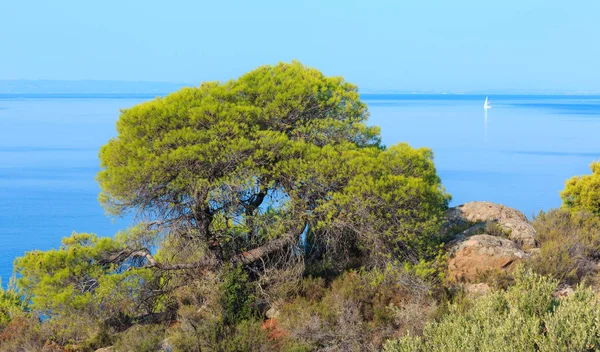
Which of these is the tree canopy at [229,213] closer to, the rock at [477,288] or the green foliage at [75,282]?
the green foliage at [75,282]

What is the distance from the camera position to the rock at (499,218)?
1301 centimetres

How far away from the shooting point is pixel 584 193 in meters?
15.0

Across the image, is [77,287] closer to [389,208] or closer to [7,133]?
[389,208]

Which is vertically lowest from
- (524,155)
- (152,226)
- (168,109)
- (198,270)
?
(524,155)

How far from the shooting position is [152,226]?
12.7 m

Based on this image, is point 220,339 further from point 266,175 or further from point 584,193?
point 584,193

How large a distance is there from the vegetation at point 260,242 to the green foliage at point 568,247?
43mm

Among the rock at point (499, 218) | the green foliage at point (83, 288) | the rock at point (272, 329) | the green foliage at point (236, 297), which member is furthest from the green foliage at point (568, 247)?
the green foliage at point (83, 288)

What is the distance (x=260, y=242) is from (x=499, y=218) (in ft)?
17.6

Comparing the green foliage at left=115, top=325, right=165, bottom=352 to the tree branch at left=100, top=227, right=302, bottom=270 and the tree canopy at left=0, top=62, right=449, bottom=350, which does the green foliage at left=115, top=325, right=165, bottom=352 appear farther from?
the tree branch at left=100, top=227, right=302, bottom=270

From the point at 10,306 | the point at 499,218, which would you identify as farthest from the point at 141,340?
the point at 499,218

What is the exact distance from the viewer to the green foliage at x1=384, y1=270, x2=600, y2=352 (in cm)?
763

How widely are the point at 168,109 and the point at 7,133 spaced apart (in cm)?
7870

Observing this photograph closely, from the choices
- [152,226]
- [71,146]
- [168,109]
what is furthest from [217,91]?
[71,146]
